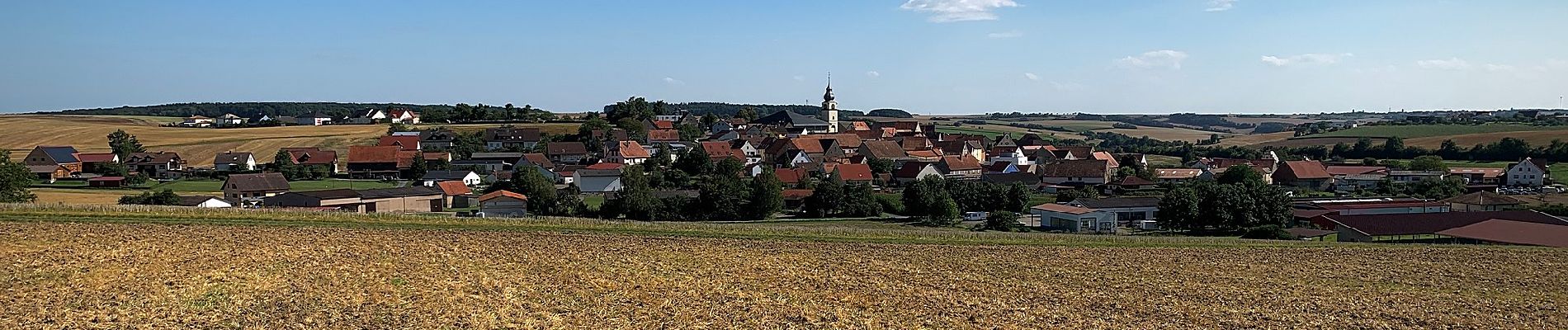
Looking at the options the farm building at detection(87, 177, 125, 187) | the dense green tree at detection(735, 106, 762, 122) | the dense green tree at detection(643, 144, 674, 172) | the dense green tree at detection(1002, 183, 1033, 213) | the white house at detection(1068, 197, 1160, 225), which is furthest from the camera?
the dense green tree at detection(735, 106, 762, 122)

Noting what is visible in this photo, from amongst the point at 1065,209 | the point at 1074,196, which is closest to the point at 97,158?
the point at 1074,196

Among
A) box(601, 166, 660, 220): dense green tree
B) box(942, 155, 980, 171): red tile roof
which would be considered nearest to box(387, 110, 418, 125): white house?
box(942, 155, 980, 171): red tile roof

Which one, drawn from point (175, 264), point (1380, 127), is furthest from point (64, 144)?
point (1380, 127)

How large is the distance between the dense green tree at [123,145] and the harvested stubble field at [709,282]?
158 feet

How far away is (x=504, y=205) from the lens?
156 feet

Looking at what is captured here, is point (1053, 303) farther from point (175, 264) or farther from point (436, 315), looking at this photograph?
point (175, 264)

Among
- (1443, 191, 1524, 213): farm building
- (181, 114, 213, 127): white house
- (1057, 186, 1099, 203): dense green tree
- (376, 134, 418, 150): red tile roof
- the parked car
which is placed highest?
(181, 114, 213, 127): white house

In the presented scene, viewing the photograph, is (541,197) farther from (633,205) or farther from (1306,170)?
(1306,170)

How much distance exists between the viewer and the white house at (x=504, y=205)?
154 feet

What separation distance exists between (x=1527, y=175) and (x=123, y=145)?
8720 centimetres

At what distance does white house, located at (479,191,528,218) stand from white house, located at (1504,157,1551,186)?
57.5 metres

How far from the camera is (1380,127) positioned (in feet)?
403

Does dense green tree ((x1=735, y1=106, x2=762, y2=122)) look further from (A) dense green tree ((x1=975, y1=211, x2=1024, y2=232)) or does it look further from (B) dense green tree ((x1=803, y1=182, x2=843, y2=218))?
(A) dense green tree ((x1=975, y1=211, x2=1024, y2=232))

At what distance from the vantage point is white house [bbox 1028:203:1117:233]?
41562 millimetres
